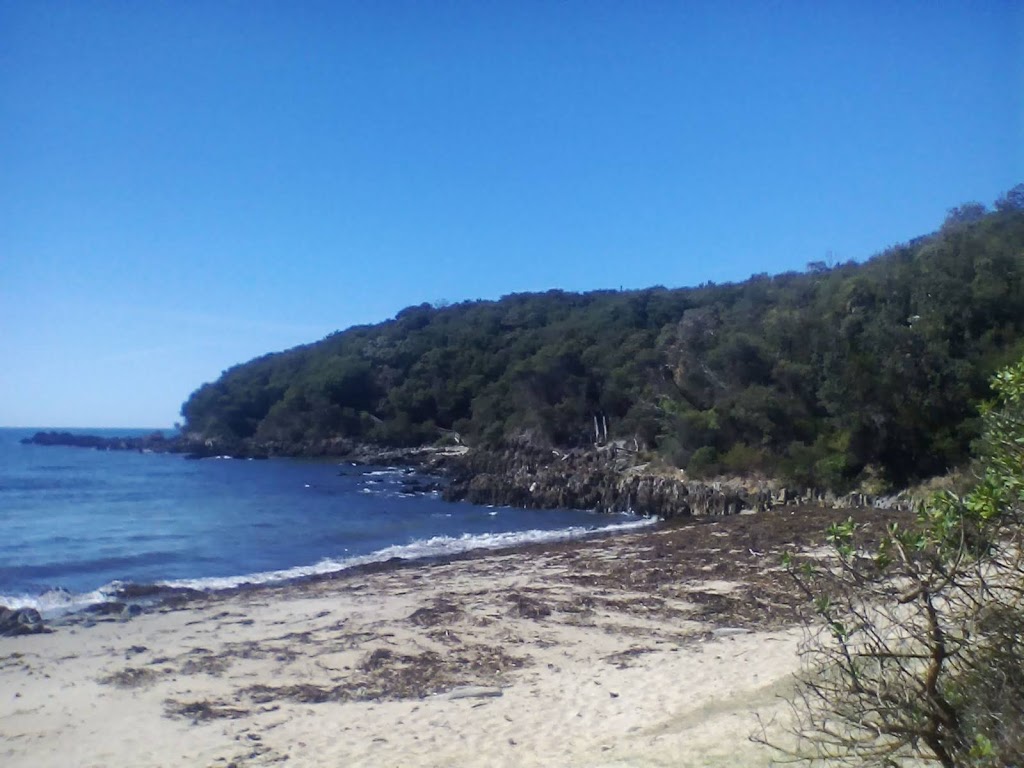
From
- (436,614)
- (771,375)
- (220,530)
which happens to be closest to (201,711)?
(436,614)

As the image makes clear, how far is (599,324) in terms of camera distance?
6756cm

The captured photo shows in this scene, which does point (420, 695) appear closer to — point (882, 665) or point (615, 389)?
point (882, 665)

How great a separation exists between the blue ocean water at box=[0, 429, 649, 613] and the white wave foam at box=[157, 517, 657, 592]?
46mm

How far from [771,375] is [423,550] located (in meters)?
19.2

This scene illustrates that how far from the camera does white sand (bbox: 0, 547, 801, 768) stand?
7832mm

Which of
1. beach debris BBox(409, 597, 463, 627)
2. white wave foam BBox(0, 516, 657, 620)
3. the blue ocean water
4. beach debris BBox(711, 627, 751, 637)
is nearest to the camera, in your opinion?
beach debris BBox(711, 627, 751, 637)

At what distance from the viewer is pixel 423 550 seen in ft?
78.4

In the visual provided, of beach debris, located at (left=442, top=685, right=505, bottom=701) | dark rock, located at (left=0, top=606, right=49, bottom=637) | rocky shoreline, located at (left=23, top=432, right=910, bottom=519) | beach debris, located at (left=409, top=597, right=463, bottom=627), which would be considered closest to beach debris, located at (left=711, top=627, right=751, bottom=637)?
beach debris, located at (left=442, top=685, right=505, bottom=701)

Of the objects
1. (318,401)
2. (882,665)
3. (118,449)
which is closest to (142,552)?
(882,665)

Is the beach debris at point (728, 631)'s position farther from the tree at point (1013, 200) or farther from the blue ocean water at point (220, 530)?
the tree at point (1013, 200)

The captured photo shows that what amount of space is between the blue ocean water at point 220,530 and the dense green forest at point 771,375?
8.11 meters

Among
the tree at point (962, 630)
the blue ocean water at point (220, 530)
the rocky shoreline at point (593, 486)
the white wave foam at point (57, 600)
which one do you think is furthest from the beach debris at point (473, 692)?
the rocky shoreline at point (593, 486)

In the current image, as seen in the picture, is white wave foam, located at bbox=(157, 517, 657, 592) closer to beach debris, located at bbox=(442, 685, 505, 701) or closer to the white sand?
the white sand

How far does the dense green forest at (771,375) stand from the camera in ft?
93.5
